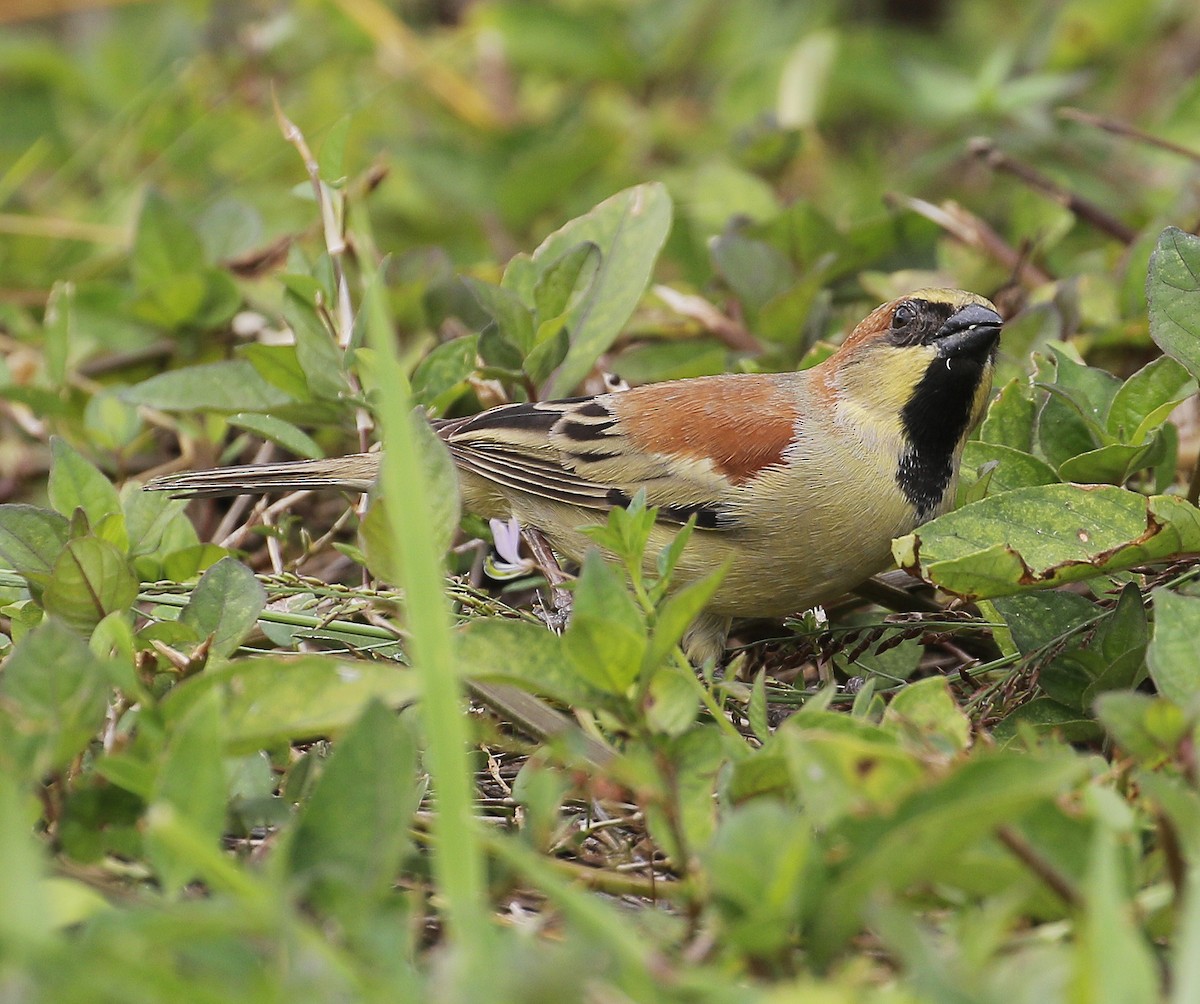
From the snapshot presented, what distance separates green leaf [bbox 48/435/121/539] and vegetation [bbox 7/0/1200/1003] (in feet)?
0.04

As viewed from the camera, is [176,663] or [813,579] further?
[813,579]

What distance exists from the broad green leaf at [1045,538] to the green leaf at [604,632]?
0.67 metres

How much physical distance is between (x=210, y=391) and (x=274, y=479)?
11.0 inches

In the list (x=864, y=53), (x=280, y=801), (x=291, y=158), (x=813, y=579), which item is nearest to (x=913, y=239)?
(x=813, y=579)

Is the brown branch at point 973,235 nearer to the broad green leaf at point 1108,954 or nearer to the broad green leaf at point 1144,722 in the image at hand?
the broad green leaf at point 1144,722

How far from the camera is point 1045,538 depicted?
2.70m

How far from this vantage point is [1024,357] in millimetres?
3998

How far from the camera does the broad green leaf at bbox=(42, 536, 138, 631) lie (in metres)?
2.58

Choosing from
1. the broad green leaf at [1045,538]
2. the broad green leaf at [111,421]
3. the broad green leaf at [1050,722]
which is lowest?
the broad green leaf at [1050,722]

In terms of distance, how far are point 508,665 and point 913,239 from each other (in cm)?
303

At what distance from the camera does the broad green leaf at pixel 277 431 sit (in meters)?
3.38

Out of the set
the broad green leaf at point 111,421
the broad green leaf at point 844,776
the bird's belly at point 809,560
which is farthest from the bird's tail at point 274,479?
the broad green leaf at point 844,776

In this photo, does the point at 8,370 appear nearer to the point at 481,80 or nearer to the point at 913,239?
the point at 913,239

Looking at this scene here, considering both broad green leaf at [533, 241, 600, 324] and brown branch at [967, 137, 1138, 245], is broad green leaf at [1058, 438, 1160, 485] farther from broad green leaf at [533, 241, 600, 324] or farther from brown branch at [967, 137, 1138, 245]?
brown branch at [967, 137, 1138, 245]
